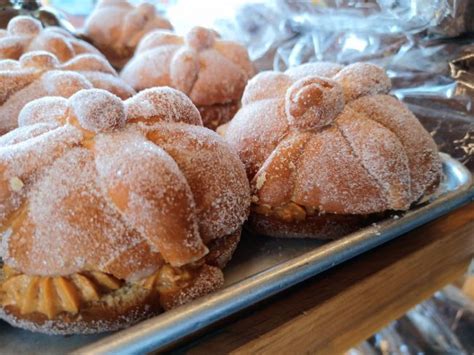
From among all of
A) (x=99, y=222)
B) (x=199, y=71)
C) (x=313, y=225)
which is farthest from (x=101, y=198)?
(x=199, y=71)

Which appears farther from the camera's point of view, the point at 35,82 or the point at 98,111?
the point at 35,82

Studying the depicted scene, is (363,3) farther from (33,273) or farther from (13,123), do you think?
(33,273)

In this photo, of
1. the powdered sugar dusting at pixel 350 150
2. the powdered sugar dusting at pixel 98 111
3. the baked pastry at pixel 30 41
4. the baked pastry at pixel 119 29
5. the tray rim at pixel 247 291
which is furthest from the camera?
the baked pastry at pixel 119 29

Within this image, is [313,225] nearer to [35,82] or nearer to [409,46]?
[35,82]

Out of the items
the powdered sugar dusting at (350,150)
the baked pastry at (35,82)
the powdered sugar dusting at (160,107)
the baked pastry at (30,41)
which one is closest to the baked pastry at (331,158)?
the powdered sugar dusting at (350,150)

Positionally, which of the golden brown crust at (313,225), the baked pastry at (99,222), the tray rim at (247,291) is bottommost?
the golden brown crust at (313,225)

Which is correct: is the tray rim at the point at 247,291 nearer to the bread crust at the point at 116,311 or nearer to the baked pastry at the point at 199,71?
the bread crust at the point at 116,311

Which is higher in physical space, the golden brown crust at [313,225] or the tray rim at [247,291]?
the tray rim at [247,291]

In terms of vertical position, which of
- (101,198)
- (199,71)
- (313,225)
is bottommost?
(313,225)
